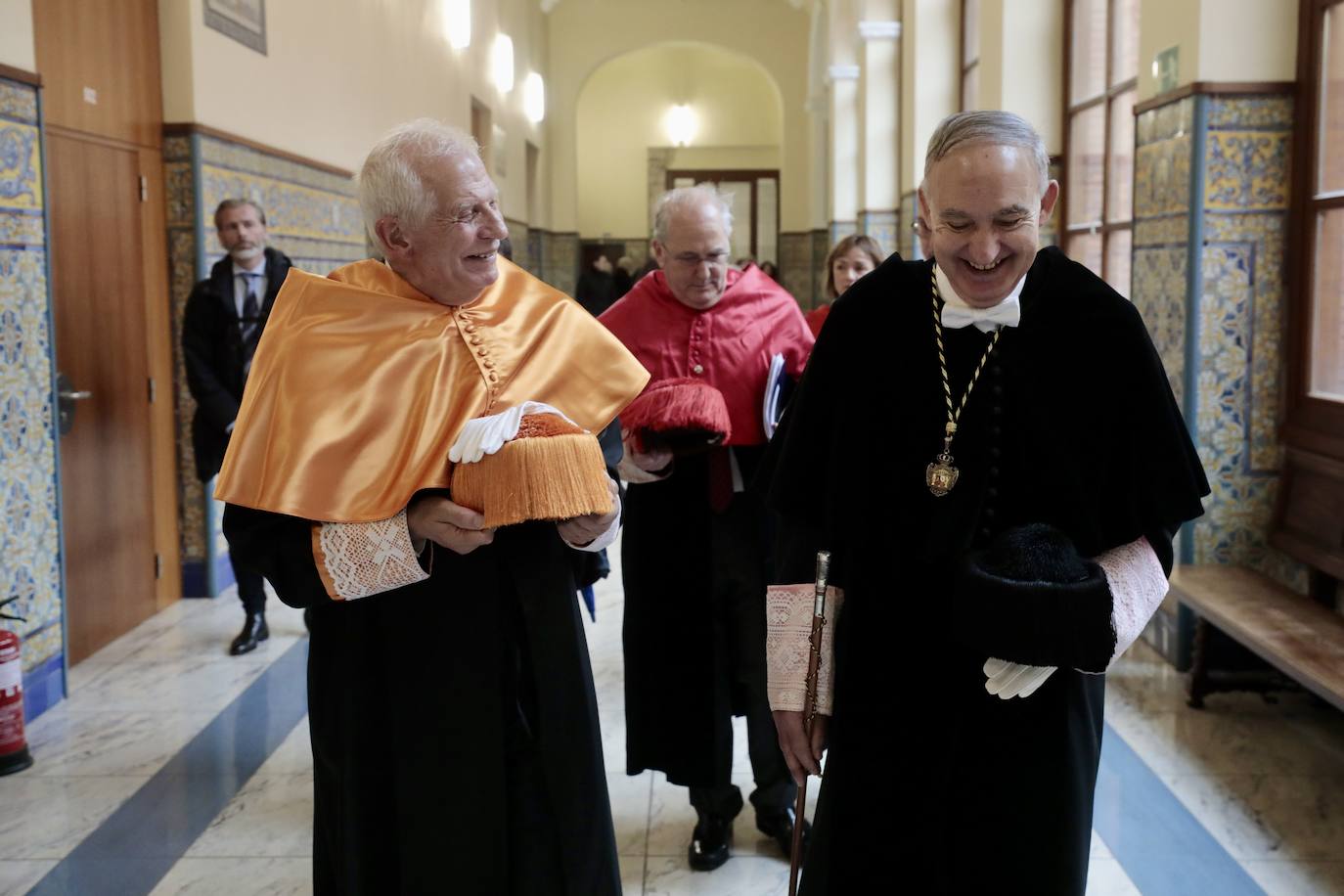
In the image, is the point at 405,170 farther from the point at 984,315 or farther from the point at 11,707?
the point at 11,707

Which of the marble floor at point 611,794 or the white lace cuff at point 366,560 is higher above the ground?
the white lace cuff at point 366,560

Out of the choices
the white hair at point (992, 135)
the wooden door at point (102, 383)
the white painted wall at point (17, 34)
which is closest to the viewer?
the white hair at point (992, 135)

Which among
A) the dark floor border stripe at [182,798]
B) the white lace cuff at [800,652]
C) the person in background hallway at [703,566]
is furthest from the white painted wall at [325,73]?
the white lace cuff at [800,652]

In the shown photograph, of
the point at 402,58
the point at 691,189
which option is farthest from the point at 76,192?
the point at 402,58

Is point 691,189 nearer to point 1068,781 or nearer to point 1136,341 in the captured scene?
point 1136,341

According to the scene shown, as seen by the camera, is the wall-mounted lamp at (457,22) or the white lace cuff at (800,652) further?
the wall-mounted lamp at (457,22)

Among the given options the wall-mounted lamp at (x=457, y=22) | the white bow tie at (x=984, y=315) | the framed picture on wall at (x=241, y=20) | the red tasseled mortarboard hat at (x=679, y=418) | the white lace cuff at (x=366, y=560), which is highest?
the wall-mounted lamp at (x=457, y=22)

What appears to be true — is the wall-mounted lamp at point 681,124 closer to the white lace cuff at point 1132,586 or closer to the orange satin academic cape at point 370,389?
the orange satin academic cape at point 370,389

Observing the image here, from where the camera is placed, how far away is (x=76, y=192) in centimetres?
543

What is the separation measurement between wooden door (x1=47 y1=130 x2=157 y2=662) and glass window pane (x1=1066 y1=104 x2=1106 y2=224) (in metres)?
4.97

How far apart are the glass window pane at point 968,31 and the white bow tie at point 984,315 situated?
28.4ft

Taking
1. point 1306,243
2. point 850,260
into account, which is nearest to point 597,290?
point 850,260

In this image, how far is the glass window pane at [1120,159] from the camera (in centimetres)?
627

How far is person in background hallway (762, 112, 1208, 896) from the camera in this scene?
5.81 feet
